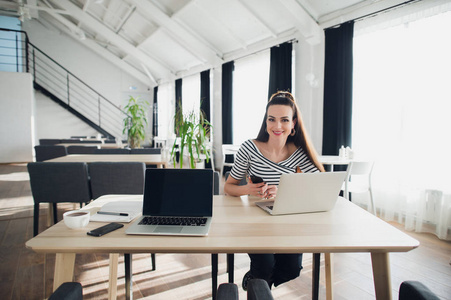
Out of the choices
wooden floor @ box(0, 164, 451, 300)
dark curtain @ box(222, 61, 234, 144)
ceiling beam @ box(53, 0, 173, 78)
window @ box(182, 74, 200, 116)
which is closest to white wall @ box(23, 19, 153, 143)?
ceiling beam @ box(53, 0, 173, 78)

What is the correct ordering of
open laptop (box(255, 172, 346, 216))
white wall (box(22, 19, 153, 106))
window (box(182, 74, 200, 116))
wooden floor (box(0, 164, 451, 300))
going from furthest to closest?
white wall (box(22, 19, 153, 106)) < window (box(182, 74, 200, 116)) < wooden floor (box(0, 164, 451, 300)) < open laptop (box(255, 172, 346, 216))

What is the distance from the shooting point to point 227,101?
6.84 m

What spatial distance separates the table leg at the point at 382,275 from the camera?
3.25ft

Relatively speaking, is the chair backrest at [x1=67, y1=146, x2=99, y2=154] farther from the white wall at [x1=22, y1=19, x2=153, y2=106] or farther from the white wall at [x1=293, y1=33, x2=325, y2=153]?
the white wall at [x1=22, y1=19, x2=153, y2=106]

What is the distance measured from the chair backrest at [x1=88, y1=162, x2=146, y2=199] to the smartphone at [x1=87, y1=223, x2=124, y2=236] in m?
1.49

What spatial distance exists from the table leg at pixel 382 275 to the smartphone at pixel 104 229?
0.92m

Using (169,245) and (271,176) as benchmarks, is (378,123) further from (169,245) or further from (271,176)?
(169,245)

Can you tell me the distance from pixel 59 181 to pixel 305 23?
12.6ft

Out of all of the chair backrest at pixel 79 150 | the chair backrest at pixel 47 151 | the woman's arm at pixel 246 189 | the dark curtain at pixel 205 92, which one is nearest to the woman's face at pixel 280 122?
the woman's arm at pixel 246 189

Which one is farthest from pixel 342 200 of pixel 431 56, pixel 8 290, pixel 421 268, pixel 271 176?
pixel 431 56

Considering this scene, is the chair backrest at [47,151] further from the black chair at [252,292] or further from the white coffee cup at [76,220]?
the black chair at [252,292]

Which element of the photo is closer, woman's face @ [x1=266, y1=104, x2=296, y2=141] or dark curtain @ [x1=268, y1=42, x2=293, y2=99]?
woman's face @ [x1=266, y1=104, x2=296, y2=141]

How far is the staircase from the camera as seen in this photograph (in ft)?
31.1

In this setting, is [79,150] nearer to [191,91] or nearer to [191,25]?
[191,25]
